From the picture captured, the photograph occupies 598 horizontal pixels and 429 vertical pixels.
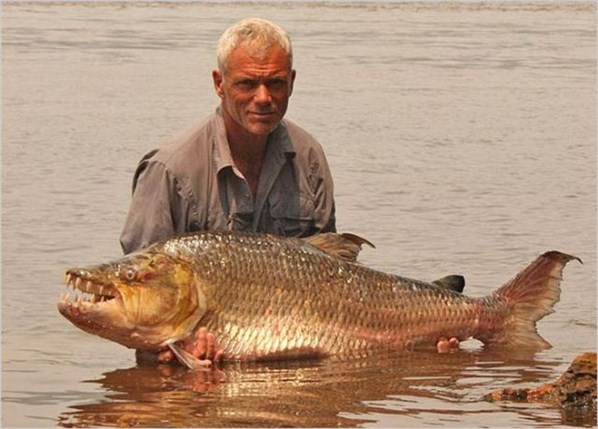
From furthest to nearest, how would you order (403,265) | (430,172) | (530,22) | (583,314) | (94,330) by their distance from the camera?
(530,22), (430,172), (403,265), (583,314), (94,330)

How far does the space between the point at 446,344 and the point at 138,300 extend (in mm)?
1568

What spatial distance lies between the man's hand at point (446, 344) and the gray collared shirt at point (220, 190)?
80 centimetres

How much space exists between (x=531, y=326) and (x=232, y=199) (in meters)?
1.57

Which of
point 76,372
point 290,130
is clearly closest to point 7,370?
point 76,372

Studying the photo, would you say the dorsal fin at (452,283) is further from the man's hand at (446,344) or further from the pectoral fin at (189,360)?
the pectoral fin at (189,360)

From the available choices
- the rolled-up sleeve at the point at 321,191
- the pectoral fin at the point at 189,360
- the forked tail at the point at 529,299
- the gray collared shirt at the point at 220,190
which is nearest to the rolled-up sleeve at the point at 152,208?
the gray collared shirt at the point at 220,190

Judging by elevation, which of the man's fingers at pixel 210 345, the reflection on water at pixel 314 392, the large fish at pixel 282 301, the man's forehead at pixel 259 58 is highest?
the man's forehead at pixel 259 58

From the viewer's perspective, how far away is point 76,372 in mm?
8375

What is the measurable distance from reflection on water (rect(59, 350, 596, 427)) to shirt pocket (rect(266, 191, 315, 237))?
2.54 ft

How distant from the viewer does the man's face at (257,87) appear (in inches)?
328

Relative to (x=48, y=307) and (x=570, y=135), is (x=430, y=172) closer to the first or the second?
(x=570, y=135)

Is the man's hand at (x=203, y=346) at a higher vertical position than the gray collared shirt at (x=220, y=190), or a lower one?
lower

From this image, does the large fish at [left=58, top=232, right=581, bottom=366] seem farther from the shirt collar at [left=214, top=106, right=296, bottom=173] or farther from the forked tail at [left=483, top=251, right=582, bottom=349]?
the shirt collar at [left=214, top=106, right=296, bottom=173]

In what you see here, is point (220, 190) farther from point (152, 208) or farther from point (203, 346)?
point (203, 346)
